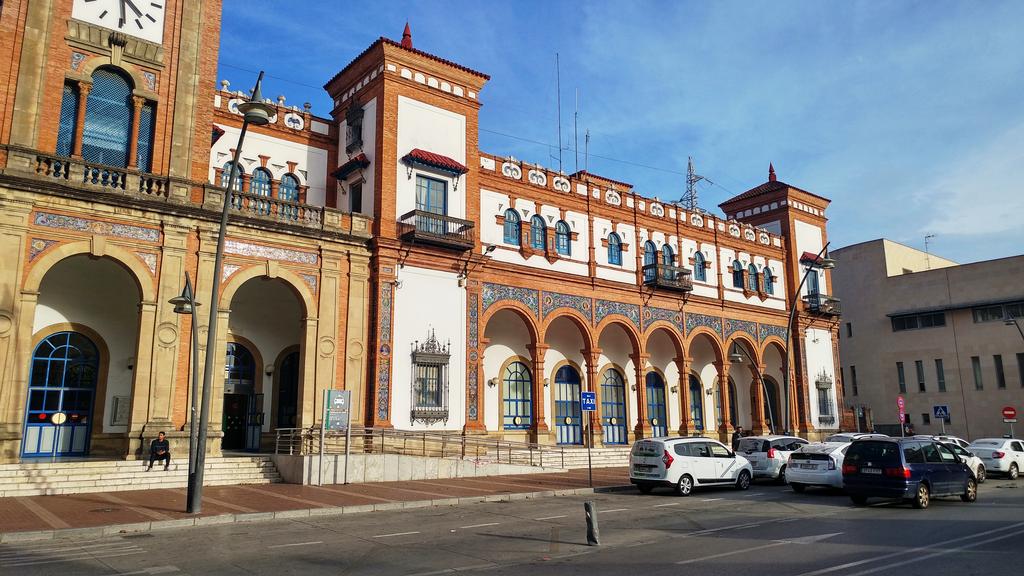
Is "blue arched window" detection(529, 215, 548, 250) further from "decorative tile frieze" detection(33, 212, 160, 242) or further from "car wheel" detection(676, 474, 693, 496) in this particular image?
"decorative tile frieze" detection(33, 212, 160, 242)

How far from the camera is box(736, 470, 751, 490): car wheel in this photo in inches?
805

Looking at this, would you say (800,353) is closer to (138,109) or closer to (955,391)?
(955,391)

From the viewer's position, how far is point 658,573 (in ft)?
28.8

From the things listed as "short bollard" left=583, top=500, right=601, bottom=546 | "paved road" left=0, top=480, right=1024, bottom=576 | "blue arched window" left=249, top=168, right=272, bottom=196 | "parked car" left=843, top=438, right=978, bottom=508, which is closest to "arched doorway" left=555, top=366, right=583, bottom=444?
"blue arched window" left=249, top=168, right=272, bottom=196

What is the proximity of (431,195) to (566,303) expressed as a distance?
25.6 ft

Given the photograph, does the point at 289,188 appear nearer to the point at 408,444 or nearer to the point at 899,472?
the point at 408,444

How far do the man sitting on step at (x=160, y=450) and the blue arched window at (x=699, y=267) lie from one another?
26.2 m

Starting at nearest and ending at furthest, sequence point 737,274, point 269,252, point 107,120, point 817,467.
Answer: point 817,467 → point 107,120 → point 269,252 → point 737,274

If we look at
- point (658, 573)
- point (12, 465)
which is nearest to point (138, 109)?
point (12, 465)

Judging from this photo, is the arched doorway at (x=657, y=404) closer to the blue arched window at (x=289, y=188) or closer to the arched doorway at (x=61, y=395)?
the blue arched window at (x=289, y=188)

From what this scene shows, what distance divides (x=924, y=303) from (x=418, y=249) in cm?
3965

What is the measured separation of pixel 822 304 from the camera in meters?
41.7

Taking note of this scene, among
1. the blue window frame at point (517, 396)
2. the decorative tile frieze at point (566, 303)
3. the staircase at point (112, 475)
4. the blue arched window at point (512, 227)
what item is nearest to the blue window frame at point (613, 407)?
the decorative tile frieze at point (566, 303)

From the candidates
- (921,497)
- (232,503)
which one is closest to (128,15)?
(232,503)
